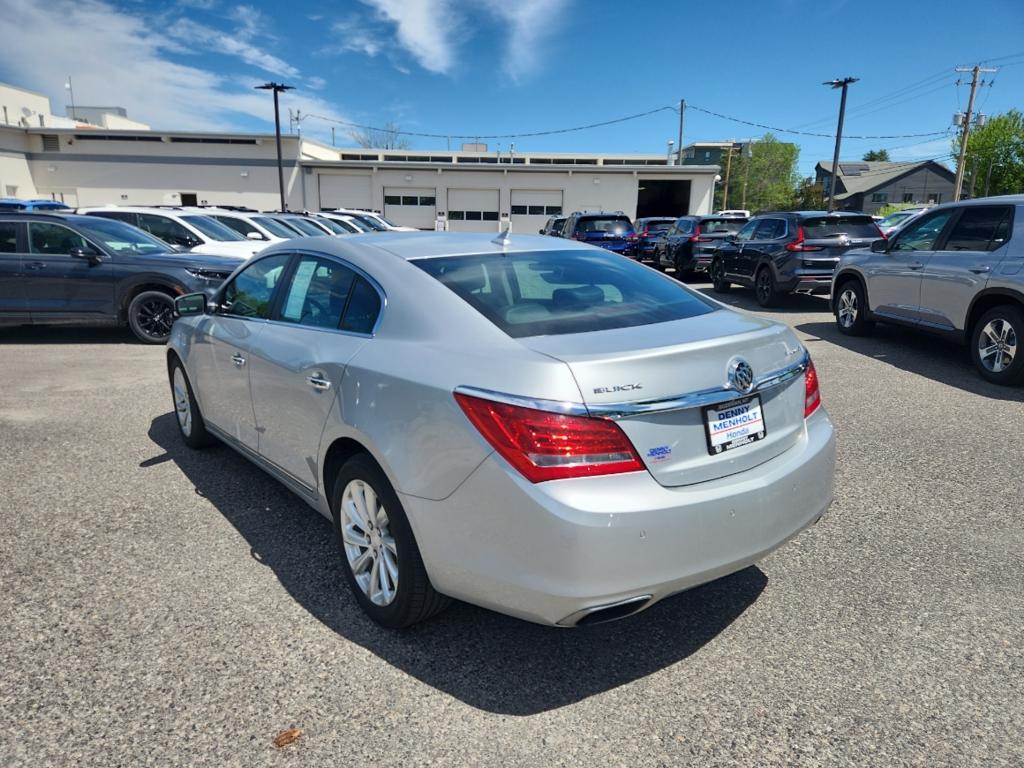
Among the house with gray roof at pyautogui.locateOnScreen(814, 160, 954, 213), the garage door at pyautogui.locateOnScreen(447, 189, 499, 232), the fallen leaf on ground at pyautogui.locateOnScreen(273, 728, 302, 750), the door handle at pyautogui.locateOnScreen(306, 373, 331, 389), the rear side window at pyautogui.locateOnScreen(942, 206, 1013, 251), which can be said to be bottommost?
the fallen leaf on ground at pyautogui.locateOnScreen(273, 728, 302, 750)

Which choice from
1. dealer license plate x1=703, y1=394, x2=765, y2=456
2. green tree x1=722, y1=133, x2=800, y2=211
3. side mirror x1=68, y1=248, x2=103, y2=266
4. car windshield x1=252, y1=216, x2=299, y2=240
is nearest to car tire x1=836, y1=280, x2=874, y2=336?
dealer license plate x1=703, y1=394, x2=765, y2=456

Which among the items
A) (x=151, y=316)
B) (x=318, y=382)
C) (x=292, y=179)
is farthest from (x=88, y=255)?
(x=292, y=179)

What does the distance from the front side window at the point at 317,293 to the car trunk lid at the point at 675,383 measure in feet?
3.85

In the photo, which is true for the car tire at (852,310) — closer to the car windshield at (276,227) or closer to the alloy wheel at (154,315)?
the alloy wheel at (154,315)

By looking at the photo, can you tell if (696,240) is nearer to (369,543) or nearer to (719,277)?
(719,277)

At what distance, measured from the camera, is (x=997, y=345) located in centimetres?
697

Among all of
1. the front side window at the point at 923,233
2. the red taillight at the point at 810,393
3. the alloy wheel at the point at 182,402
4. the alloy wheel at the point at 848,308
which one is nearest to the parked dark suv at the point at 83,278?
the alloy wheel at the point at 182,402

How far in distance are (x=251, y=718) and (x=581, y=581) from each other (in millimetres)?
1239

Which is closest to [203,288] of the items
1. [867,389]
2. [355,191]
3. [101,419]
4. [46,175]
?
[101,419]

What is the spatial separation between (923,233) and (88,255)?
10459 millimetres

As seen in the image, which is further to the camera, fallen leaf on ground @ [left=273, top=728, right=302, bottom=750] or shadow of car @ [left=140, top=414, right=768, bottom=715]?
shadow of car @ [left=140, top=414, right=768, bottom=715]

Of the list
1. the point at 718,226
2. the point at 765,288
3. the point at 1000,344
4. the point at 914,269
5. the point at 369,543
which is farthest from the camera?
the point at 718,226

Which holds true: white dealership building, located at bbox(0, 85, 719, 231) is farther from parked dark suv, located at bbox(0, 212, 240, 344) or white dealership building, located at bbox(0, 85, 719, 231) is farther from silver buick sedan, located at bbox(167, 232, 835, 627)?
silver buick sedan, located at bbox(167, 232, 835, 627)

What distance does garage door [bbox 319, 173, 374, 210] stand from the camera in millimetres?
39500
